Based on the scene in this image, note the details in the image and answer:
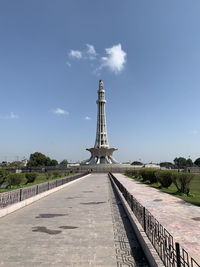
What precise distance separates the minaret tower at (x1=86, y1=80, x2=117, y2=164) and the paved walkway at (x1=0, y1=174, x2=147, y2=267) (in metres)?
48.8

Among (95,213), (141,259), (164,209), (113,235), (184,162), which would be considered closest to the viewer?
(141,259)

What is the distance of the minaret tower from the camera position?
56.7m

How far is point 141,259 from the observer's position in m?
4.07

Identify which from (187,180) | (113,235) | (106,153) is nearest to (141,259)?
(113,235)

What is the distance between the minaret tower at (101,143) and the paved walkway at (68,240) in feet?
160

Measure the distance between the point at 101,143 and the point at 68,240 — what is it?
175 ft

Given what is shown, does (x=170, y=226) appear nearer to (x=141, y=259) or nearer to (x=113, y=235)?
(x=113, y=235)

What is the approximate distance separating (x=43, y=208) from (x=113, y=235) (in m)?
4.42

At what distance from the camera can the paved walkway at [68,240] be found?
4000 millimetres

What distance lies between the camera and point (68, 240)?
5.03m

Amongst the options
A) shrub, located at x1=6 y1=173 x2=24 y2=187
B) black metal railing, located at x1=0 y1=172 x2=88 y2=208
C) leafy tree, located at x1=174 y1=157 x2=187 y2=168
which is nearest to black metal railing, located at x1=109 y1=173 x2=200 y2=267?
black metal railing, located at x1=0 y1=172 x2=88 y2=208

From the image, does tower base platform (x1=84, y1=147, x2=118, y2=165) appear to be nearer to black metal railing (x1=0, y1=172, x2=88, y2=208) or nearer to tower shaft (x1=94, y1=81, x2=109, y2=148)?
tower shaft (x1=94, y1=81, x2=109, y2=148)

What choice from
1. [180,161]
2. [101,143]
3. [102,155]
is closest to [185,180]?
[102,155]

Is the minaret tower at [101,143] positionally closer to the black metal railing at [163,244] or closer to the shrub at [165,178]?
the shrub at [165,178]
